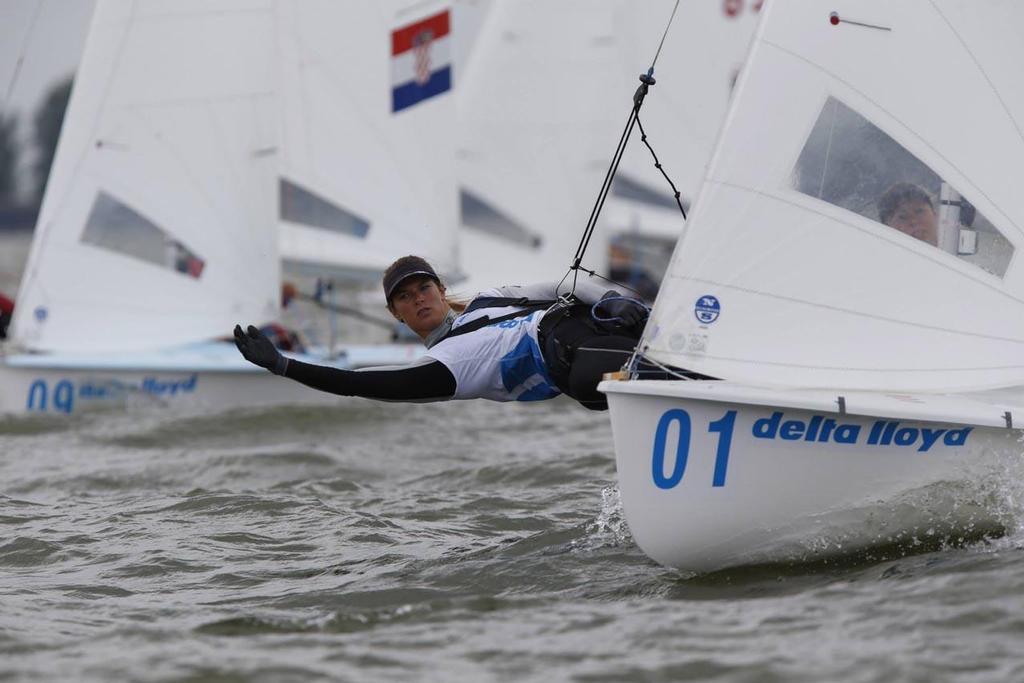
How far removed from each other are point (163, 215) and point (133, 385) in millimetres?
964

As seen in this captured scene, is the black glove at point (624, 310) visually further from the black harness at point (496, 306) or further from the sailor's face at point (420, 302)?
the sailor's face at point (420, 302)

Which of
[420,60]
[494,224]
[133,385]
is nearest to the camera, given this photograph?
[133,385]

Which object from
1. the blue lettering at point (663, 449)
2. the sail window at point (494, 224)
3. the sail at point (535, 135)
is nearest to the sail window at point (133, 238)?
the sail at point (535, 135)

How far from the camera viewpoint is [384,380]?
148 inches

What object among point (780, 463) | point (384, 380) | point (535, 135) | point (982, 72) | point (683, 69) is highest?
point (683, 69)

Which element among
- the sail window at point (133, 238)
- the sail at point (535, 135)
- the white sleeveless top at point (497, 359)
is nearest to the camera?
the white sleeveless top at point (497, 359)

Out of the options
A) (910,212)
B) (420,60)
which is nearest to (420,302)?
(910,212)

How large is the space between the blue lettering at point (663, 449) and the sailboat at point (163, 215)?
206 inches

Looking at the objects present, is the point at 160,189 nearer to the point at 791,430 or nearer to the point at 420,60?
the point at 420,60

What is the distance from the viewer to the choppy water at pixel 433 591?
9.70ft

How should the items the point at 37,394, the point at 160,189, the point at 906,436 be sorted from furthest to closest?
the point at 160,189 → the point at 37,394 → the point at 906,436

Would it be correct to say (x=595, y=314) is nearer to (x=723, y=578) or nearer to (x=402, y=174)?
(x=723, y=578)

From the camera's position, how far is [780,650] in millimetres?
2920

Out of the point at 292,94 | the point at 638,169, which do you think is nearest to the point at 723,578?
the point at 292,94
